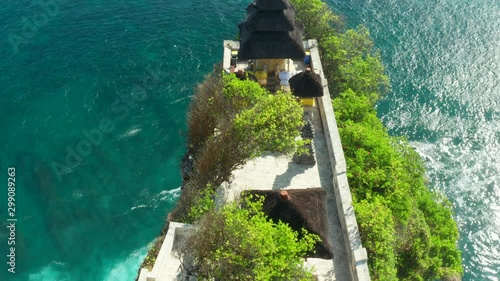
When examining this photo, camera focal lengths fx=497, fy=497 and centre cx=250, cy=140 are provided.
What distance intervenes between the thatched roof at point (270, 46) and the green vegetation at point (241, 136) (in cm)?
403

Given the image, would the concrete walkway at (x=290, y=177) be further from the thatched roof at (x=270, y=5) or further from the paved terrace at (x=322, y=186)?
the thatched roof at (x=270, y=5)

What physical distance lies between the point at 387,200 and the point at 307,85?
959 centimetres

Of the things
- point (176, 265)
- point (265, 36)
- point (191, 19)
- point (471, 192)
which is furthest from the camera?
point (191, 19)

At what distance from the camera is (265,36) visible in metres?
37.8

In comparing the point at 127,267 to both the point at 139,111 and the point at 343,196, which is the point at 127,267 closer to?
the point at 139,111

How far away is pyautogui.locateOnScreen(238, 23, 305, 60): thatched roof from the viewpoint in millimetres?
37812

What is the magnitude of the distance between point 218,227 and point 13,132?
3009 centimetres

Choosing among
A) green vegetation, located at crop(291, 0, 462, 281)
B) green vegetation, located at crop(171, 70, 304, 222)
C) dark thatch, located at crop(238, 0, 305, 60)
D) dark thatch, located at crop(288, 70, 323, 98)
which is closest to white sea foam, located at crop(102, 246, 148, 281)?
green vegetation, located at crop(171, 70, 304, 222)

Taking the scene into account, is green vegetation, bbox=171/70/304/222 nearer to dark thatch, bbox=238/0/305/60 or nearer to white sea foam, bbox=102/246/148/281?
dark thatch, bbox=238/0/305/60

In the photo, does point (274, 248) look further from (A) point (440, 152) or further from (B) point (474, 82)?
(B) point (474, 82)

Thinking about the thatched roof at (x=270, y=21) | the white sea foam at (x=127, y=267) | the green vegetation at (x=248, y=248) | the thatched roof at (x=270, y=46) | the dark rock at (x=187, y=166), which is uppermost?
the thatched roof at (x=270, y=21)

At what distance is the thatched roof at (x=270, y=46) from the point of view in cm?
3781

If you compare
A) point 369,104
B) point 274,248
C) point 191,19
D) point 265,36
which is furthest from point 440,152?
point 191,19

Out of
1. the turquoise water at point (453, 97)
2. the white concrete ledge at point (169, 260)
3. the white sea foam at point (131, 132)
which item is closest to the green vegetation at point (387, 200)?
the turquoise water at point (453, 97)
